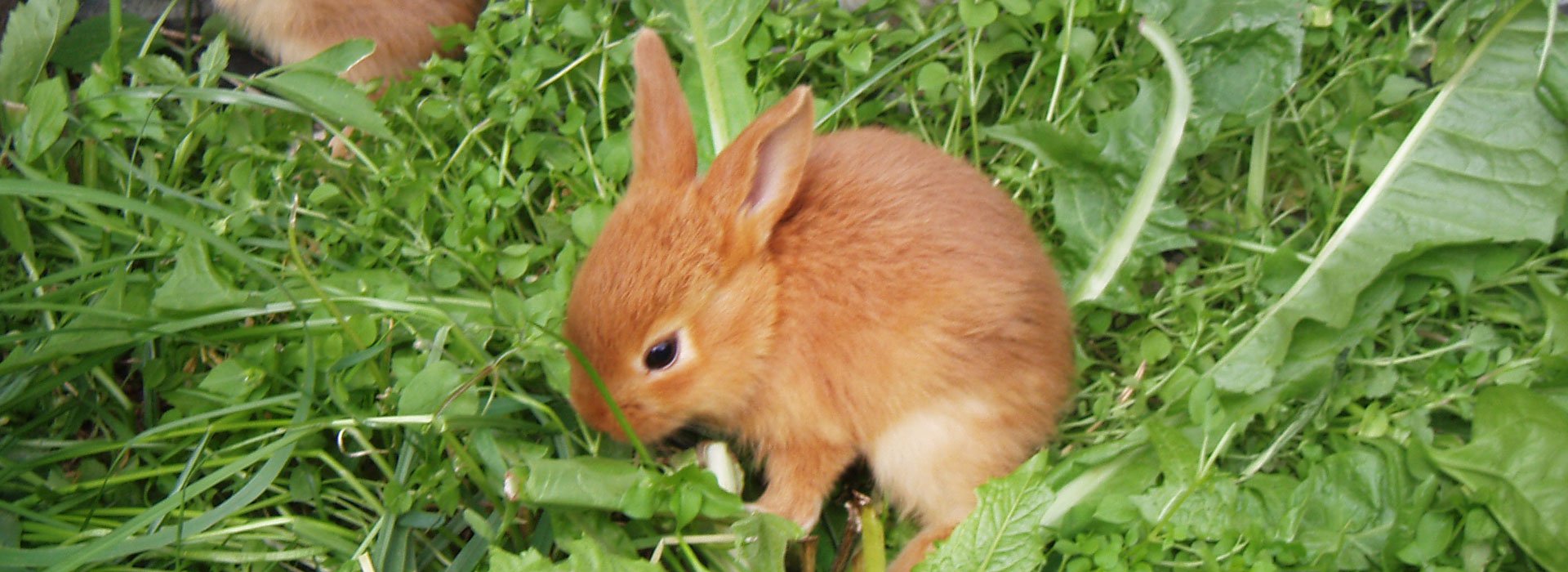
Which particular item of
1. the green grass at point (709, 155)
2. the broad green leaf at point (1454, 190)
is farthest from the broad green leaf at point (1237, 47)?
the broad green leaf at point (1454, 190)

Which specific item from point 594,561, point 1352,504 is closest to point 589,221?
point 594,561

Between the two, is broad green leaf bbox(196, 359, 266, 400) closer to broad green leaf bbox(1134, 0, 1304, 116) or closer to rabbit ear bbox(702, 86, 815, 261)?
rabbit ear bbox(702, 86, 815, 261)

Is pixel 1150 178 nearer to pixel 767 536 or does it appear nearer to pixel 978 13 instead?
pixel 978 13

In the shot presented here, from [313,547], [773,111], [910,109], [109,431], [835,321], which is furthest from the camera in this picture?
[910,109]

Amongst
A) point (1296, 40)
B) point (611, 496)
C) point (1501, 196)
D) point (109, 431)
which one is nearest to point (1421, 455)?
point (1501, 196)

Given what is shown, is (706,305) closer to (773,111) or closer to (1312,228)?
(773,111)

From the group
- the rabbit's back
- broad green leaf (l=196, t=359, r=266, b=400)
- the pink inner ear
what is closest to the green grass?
broad green leaf (l=196, t=359, r=266, b=400)
